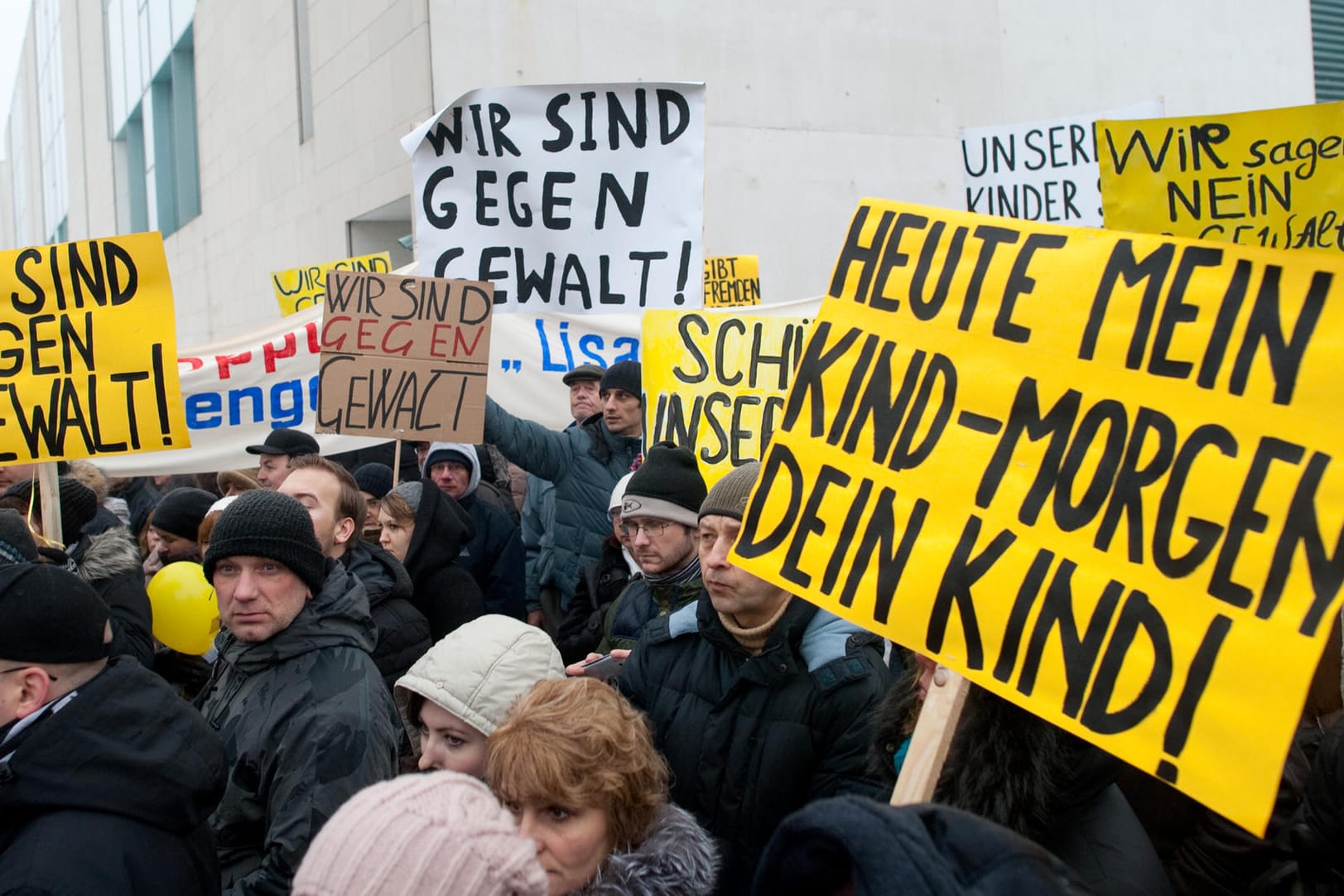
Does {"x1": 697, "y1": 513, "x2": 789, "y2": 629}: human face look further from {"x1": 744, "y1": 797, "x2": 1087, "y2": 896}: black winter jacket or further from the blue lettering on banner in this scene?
the blue lettering on banner

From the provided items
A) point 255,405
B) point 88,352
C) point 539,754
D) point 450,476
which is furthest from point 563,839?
point 255,405

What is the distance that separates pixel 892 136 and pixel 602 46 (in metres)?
3.66

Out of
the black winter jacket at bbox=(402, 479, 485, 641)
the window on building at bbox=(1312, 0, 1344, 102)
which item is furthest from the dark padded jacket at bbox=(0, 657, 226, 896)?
the window on building at bbox=(1312, 0, 1344, 102)

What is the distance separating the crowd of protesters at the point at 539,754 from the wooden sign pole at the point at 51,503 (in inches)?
5.4

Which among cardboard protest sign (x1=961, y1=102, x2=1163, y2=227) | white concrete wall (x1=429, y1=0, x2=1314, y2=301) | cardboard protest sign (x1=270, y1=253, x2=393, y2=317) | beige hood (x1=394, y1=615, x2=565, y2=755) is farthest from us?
white concrete wall (x1=429, y1=0, x2=1314, y2=301)

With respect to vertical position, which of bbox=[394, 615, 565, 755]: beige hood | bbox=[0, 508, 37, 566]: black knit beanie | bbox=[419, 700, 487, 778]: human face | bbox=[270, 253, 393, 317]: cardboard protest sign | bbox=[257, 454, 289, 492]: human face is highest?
bbox=[270, 253, 393, 317]: cardboard protest sign

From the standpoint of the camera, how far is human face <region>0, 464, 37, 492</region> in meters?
5.11

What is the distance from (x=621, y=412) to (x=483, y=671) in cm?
308

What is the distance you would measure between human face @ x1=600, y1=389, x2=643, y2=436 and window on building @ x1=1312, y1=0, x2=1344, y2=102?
15.9 m

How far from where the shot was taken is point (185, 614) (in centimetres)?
415

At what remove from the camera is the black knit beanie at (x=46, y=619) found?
2205 mm

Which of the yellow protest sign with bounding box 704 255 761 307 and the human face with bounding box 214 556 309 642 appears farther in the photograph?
the yellow protest sign with bounding box 704 255 761 307

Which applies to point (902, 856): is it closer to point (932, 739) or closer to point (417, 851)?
point (417, 851)

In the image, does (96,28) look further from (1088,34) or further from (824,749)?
(824,749)
